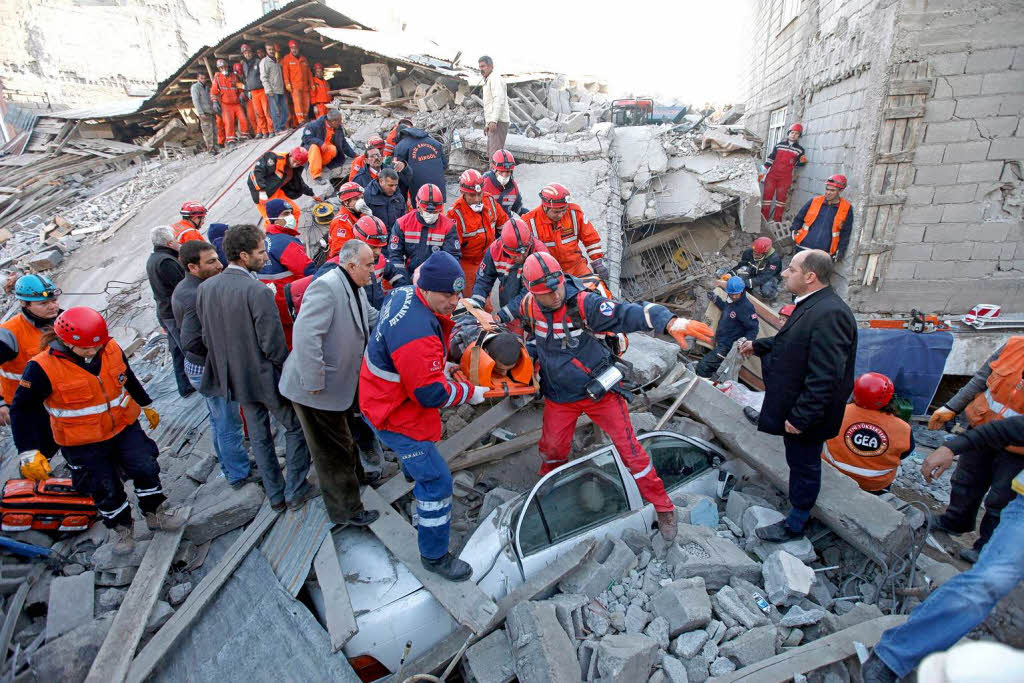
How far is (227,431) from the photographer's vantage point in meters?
3.88

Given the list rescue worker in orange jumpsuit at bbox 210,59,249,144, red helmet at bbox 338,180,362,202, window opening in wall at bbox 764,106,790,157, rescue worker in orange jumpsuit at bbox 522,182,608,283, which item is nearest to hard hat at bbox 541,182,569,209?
rescue worker in orange jumpsuit at bbox 522,182,608,283

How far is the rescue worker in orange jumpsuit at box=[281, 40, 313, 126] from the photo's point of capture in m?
10.8

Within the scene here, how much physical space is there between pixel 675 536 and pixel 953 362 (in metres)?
6.15

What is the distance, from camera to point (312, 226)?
24.6 ft

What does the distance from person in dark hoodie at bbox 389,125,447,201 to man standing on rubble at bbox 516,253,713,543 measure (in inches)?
182

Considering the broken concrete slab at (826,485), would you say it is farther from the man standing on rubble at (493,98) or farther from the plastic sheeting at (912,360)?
the man standing on rubble at (493,98)

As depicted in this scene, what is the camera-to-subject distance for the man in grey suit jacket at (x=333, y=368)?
303cm

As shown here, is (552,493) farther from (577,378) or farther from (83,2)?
(83,2)

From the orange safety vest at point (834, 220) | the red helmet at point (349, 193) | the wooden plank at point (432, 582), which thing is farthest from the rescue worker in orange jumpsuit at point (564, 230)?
the orange safety vest at point (834, 220)

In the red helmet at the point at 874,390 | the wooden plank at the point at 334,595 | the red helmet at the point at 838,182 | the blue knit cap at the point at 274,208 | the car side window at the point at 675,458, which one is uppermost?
the red helmet at the point at 838,182

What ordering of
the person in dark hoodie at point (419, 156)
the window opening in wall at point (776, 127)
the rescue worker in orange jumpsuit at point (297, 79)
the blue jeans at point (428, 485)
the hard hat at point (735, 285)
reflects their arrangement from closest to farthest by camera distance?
the blue jeans at point (428, 485) → the hard hat at point (735, 285) → the person in dark hoodie at point (419, 156) → the rescue worker in orange jumpsuit at point (297, 79) → the window opening in wall at point (776, 127)

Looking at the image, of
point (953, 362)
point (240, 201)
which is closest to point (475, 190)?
point (240, 201)

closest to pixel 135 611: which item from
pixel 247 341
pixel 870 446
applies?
pixel 247 341

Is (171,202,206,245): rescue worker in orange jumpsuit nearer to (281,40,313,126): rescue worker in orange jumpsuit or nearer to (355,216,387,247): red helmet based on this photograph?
(355,216,387,247): red helmet
